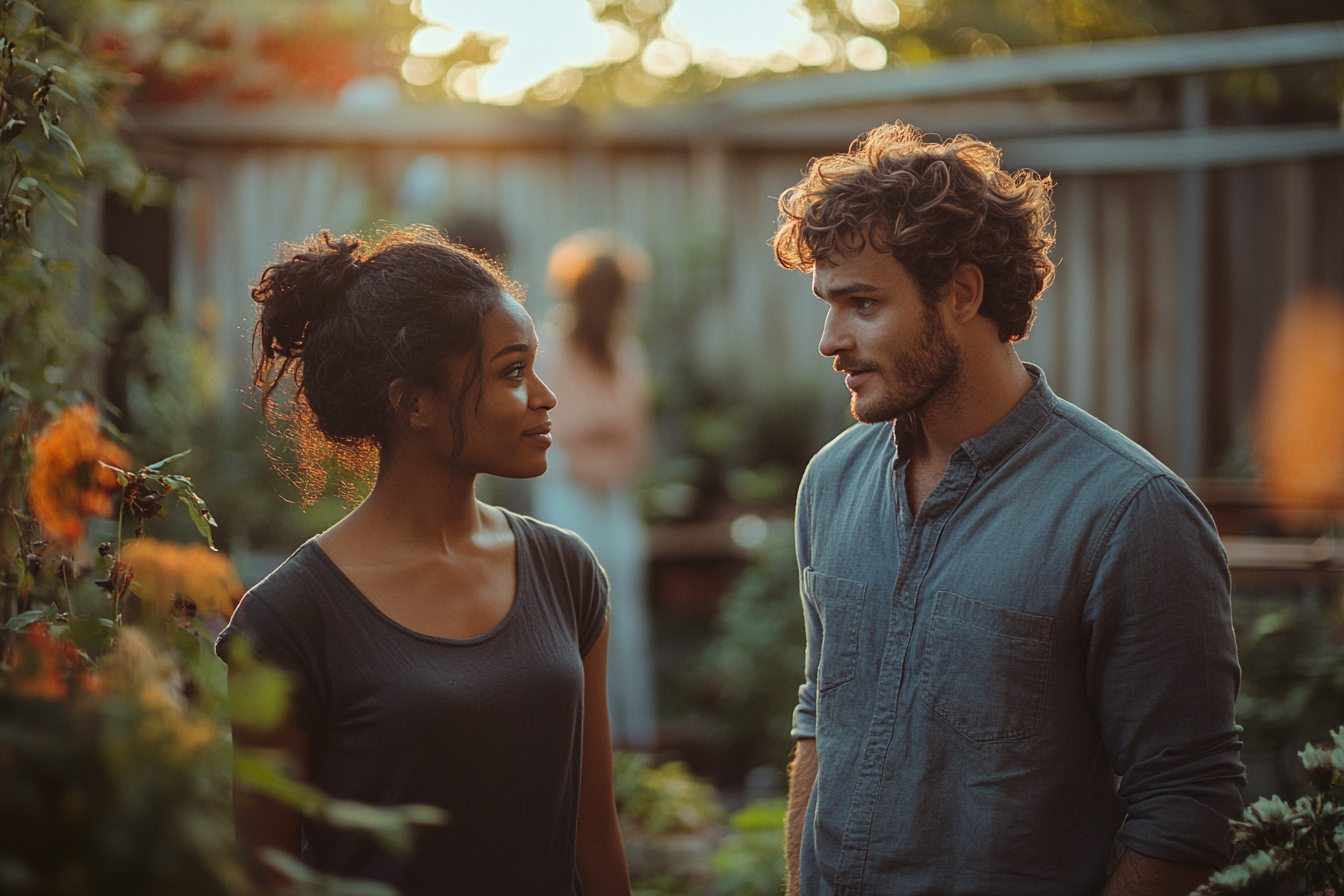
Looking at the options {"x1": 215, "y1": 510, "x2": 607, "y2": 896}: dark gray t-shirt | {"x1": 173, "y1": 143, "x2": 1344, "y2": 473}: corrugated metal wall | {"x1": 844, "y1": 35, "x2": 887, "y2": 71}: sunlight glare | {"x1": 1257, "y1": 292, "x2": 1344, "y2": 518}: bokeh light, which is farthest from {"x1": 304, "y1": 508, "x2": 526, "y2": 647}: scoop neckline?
{"x1": 844, "y1": 35, "x2": 887, "y2": 71}: sunlight glare

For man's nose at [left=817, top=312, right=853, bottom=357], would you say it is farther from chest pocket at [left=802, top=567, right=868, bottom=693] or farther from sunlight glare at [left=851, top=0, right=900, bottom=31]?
sunlight glare at [left=851, top=0, right=900, bottom=31]

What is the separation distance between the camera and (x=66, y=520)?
2025 millimetres

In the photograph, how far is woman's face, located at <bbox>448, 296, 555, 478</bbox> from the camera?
74.5 inches

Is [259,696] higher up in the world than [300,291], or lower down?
lower down

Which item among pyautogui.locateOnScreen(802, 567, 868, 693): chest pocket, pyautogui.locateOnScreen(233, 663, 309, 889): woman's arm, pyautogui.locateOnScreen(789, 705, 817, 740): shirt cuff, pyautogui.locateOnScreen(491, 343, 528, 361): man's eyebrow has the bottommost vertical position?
pyautogui.locateOnScreen(789, 705, 817, 740): shirt cuff

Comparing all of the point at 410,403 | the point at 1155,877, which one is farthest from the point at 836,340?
the point at 1155,877

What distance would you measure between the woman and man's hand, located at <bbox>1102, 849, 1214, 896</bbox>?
2.80 ft

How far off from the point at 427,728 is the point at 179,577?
65cm

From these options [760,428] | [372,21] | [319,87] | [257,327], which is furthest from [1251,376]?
[372,21]

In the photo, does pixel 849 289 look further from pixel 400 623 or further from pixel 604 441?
pixel 604 441

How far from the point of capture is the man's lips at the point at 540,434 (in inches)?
76.4

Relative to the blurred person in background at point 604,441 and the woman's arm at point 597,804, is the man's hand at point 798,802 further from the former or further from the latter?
the blurred person in background at point 604,441

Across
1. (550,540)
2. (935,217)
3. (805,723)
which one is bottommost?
(805,723)

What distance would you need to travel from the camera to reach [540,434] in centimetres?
196
